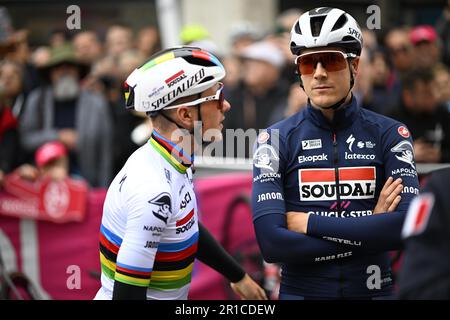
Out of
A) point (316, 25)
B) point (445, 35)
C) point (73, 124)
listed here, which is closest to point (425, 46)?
point (445, 35)

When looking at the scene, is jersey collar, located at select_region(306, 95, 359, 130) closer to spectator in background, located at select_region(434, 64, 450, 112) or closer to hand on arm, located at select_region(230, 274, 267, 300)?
hand on arm, located at select_region(230, 274, 267, 300)

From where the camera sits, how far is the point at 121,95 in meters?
9.86

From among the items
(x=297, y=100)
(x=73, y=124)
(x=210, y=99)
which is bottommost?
(x=73, y=124)

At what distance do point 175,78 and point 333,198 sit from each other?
1.06 m

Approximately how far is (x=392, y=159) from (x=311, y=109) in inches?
20.4

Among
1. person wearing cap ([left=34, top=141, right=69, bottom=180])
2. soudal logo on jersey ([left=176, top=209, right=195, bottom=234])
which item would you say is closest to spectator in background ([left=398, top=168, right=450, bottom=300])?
soudal logo on jersey ([left=176, top=209, right=195, bottom=234])

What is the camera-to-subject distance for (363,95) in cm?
878

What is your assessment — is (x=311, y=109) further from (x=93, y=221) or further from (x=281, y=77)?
(x=281, y=77)

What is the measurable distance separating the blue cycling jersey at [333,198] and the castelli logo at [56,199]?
3675 millimetres

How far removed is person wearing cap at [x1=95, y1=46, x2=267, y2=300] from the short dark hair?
436cm

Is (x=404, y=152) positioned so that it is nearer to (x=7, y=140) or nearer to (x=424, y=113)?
(x=424, y=113)

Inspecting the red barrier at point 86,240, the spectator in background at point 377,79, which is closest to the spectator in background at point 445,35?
the spectator in background at point 377,79

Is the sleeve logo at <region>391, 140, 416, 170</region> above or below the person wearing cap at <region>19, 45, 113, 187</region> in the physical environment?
above

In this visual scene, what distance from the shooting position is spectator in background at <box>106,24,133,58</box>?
1170 centimetres
